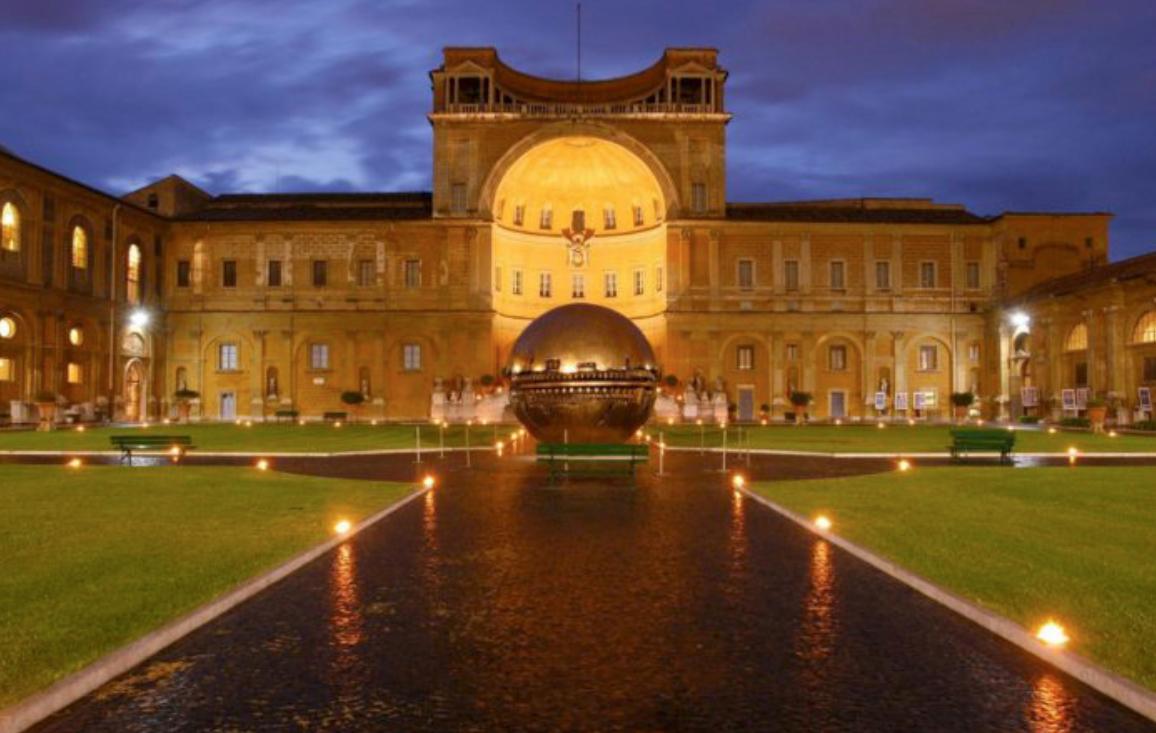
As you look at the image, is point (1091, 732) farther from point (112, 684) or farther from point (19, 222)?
point (19, 222)

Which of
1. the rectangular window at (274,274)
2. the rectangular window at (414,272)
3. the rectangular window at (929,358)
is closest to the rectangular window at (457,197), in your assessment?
the rectangular window at (414,272)

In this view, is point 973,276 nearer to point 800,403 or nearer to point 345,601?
point 800,403

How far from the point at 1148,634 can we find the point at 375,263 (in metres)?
54.4

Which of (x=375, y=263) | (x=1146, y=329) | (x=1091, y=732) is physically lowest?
(x=1091, y=732)

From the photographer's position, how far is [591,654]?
652 centimetres

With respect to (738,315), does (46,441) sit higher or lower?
lower

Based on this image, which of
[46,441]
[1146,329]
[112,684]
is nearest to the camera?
[112,684]

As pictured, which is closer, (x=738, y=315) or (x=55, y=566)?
(x=55, y=566)

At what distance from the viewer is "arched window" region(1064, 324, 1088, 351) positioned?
47875mm

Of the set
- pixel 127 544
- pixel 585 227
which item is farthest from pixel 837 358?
pixel 127 544

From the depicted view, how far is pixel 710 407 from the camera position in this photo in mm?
51688

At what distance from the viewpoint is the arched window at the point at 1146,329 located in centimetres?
4211

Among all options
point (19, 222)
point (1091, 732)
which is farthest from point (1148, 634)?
point (19, 222)

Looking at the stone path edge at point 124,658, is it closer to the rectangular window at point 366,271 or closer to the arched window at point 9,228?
the arched window at point 9,228
